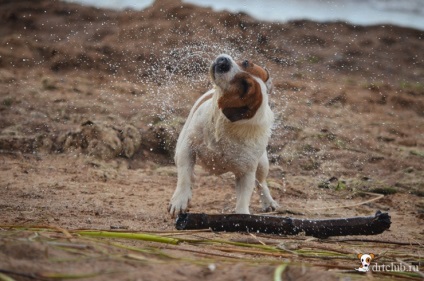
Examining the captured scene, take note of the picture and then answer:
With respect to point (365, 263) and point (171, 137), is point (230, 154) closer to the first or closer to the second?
point (365, 263)

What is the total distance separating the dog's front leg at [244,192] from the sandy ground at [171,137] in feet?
2.28

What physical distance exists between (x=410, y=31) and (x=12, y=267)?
62.8ft

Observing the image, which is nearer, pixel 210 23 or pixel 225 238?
pixel 225 238

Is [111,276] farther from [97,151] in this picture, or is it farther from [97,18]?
[97,18]

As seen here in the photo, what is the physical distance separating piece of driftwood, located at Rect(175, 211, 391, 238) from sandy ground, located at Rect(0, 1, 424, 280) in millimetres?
111

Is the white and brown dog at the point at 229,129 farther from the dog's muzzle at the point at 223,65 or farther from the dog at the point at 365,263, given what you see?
the dog at the point at 365,263

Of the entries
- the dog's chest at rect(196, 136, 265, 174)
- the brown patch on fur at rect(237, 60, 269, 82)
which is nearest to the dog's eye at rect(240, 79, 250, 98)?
the brown patch on fur at rect(237, 60, 269, 82)

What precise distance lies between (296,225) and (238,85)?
3.83ft

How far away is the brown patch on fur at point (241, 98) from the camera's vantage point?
185 inches

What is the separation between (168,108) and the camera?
1023cm

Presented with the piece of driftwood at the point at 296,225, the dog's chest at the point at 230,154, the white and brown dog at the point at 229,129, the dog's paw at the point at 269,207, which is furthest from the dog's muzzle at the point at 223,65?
the dog's paw at the point at 269,207

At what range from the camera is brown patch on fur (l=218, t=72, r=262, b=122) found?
4691mm

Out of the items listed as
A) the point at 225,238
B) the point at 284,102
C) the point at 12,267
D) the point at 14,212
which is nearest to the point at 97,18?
the point at 284,102

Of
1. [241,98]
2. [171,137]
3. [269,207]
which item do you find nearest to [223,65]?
[241,98]
